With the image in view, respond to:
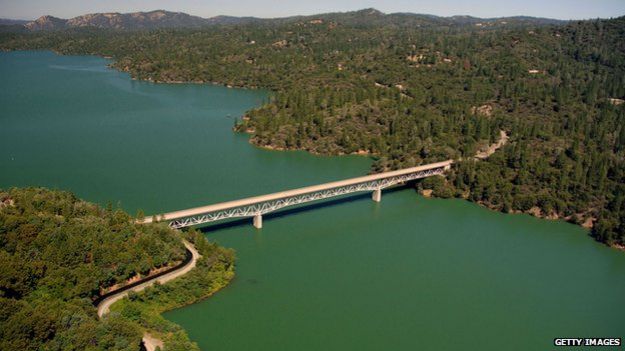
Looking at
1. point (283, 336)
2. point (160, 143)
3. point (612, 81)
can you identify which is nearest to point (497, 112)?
point (612, 81)

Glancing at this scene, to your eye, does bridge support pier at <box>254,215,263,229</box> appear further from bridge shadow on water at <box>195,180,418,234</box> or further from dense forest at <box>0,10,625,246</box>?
dense forest at <box>0,10,625,246</box>

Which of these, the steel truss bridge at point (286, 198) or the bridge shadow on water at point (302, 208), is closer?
the steel truss bridge at point (286, 198)

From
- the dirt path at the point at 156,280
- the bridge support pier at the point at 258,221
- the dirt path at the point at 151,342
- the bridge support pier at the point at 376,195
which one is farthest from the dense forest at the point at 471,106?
the dirt path at the point at 151,342

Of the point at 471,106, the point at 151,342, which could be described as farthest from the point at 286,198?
the point at 471,106

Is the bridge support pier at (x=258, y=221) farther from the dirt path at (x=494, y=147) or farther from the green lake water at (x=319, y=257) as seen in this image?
the dirt path at (x=494, y=147)

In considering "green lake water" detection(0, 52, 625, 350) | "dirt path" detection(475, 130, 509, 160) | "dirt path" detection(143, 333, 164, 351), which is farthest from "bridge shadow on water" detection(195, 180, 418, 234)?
"dirt path" detection(143, 333, 164, 351)

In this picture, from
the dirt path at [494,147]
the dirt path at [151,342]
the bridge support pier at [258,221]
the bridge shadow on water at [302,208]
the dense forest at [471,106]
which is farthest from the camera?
the dirt path at [494,147]

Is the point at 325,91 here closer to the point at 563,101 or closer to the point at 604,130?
the point at 563,101
